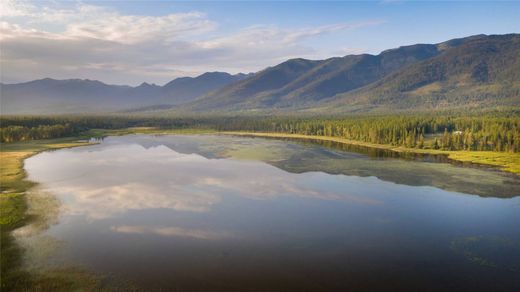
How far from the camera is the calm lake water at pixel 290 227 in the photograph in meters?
37.6

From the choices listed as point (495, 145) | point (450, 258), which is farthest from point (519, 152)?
point (450, 258)

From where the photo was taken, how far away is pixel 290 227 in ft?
171

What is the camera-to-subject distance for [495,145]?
5113 inches

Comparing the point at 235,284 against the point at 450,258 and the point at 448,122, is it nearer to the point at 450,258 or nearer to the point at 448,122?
the point at 450,258

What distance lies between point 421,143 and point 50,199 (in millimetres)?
120534

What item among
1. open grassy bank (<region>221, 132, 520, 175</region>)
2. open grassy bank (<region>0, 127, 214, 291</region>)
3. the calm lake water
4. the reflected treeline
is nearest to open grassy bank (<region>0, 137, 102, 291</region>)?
open grassy bank (<region>0, 127, 214, 291</region>)

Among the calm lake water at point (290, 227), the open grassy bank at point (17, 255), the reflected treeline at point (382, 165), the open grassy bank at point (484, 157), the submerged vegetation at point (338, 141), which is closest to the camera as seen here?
the open grassy bank at point (17, 255)

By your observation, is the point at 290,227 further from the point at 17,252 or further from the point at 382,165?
the point at 382,165

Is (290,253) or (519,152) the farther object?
(519,152)

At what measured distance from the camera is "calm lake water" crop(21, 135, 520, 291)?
37.6 m

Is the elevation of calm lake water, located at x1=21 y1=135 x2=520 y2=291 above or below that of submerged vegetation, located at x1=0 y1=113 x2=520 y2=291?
below

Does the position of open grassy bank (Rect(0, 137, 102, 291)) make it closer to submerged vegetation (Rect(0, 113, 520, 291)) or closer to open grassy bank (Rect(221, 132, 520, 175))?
submerged vegetation (Rect(0, 113, 520, 291))

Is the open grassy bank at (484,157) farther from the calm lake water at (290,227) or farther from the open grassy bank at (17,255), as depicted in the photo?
the open grassy bank at (17,255)

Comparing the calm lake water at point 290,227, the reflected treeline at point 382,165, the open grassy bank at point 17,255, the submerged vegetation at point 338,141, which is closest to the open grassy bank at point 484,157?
the submerged vegetation at point 338,141
